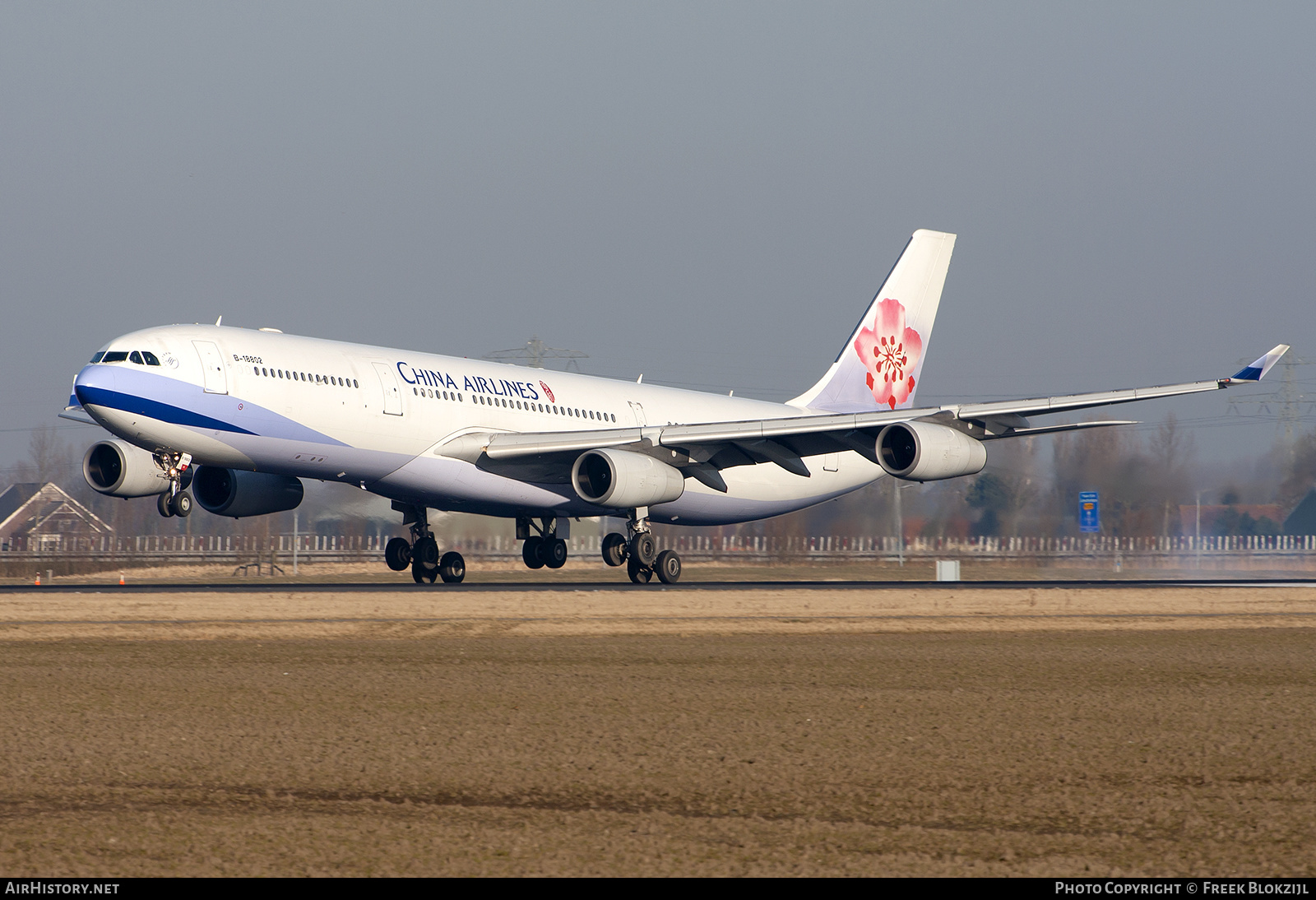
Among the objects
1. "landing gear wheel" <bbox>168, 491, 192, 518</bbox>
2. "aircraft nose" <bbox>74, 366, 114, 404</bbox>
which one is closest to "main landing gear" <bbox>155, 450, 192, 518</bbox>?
"landing gear wheel" <bbox>168, 491, 192, 518</bbox>

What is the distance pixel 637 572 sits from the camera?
113ft

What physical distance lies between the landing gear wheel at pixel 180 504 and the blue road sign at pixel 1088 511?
101 feet

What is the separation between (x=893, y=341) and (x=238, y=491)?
21984 millimetres

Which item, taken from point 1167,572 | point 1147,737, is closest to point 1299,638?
Answer: point 1147,737

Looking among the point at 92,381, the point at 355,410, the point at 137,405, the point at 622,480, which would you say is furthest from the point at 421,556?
the point at 92,381

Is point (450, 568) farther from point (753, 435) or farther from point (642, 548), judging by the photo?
point (753, 435)

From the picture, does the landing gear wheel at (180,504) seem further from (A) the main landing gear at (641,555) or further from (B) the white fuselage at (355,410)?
(A) the main landing gear at (641,555)

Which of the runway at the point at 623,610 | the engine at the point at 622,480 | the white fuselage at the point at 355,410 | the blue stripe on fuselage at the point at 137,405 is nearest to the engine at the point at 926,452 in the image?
the runway at the point at 623,610

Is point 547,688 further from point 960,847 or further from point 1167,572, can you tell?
point 1167,572

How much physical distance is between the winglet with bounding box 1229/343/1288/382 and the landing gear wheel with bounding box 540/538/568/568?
58.0 ft

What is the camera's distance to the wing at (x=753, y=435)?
3166 cm

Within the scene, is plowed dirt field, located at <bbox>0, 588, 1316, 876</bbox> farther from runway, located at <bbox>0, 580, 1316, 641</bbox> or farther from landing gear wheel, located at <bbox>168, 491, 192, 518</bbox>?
landing gear wheel, located at <bbox>168, 491, 192, 518</bbox>

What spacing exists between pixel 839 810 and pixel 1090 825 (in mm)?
1416
